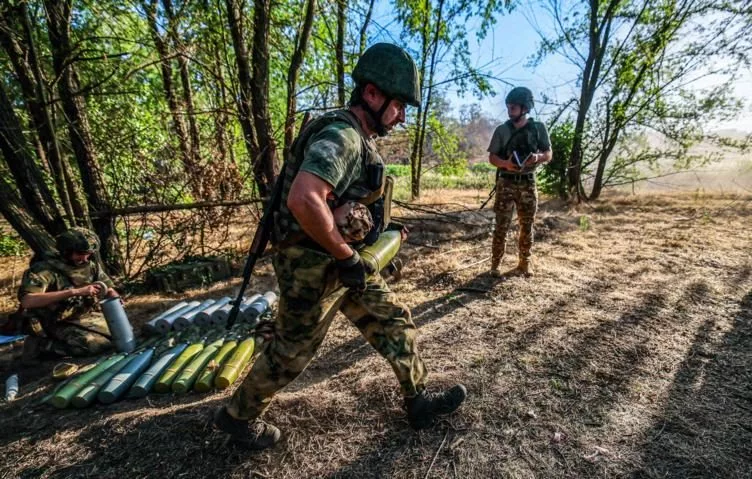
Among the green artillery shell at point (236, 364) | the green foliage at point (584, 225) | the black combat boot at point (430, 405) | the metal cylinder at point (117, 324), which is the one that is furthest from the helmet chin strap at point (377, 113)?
the green foliage at point (584, 225)

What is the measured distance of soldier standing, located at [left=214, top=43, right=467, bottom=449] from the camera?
1604 millimetres

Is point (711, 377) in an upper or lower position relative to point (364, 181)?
lower

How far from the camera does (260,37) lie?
5062 mm

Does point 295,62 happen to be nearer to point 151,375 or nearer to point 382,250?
point 382,250

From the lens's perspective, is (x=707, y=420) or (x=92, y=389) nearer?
(x=707, y=420)

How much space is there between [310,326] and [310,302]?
0.48 ft

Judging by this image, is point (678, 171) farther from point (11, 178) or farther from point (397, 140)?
point (11, 178)

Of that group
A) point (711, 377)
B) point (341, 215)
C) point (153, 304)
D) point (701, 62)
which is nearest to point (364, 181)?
point (341, 215)

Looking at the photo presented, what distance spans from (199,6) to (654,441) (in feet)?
22.0

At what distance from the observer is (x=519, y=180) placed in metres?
4.25

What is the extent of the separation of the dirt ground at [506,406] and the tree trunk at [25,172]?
5.17ft

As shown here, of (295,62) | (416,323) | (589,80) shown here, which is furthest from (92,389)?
(589,80)

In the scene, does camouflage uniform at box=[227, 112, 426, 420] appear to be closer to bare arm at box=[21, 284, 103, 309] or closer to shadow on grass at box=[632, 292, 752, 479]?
shadow on grass at box=[632, 292, 752, 479]

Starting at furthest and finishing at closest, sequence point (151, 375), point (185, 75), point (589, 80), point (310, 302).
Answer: point (589, 80)
point (185, 75)
point (151, 375)
point (310, 302)
